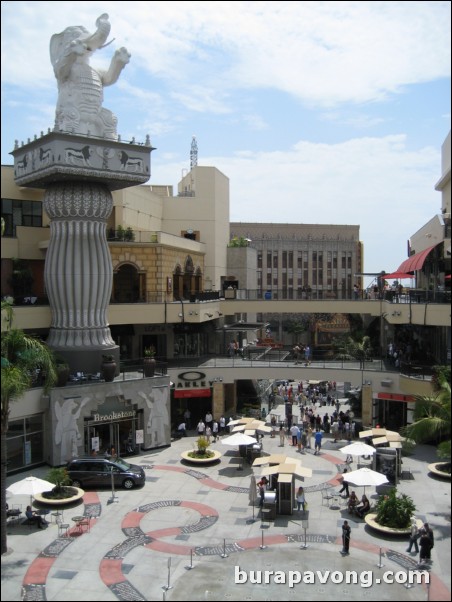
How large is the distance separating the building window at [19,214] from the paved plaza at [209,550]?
54.1 ft

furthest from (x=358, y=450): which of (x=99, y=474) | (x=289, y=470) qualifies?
(x=99, y=474)

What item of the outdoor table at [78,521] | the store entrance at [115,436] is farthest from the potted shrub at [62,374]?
the outdoor table at [78,521]

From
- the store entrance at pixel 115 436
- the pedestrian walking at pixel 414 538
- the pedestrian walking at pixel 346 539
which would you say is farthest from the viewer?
the store entrance at pixel 115 436

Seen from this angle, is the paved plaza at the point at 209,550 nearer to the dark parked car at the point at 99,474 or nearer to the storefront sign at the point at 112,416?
the dark parked car at the point at 99,474

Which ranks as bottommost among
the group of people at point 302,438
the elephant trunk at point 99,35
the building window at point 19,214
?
the group of people at point 302,438

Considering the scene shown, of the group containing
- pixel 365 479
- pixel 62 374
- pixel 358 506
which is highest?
pixel 62 374

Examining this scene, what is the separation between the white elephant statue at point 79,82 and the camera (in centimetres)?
3297

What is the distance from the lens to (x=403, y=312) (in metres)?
38.4

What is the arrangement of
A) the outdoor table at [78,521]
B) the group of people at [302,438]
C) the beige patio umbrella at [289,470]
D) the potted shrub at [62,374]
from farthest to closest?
the group of people at [302,438]
the potted shrub at [62,374]
the beige patio umbrella at [289,470]
the outdoor table at [78,521]

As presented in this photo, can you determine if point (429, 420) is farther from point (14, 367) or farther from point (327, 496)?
point (14, 367)

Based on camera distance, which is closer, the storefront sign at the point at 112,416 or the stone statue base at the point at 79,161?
the stone statue base at the point at 79,161

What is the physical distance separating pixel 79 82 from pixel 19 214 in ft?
32.3

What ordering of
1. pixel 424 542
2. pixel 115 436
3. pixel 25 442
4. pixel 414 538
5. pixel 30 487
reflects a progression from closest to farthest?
1. pixel 424 542
2. pixel 414 538
3. pixel 30 487
4. pixel 25 442
5. pixel 115 436

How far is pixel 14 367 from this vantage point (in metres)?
24.4
